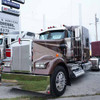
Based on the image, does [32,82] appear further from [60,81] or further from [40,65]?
[60,81]

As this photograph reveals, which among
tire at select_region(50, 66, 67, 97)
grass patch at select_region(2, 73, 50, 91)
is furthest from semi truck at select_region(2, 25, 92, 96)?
grass patch at select_region(2, 73, 50, 91)

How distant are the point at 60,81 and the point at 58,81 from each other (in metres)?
0.10

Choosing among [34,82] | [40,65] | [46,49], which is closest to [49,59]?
[46,49]

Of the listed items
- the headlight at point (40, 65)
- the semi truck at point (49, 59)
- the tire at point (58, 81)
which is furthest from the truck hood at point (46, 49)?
the tire at point (58, 81)

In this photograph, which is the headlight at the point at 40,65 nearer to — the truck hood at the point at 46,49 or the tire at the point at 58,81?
the truck hood at the point at 46,49

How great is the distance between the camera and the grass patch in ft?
12.3

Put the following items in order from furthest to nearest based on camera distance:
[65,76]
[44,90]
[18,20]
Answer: [18,20] < [65,76] < [44,90]

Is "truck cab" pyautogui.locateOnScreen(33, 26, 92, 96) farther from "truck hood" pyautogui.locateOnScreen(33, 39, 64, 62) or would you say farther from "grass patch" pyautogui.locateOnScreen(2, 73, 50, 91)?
"grass patch" pyautogui.locateOnScreen(2, 73, 50, 91)

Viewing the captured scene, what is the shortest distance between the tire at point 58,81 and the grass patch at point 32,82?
0.77 ft

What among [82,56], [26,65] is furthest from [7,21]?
[26,65]

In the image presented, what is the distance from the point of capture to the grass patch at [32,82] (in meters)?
3.75

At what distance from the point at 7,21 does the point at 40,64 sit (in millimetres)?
19815

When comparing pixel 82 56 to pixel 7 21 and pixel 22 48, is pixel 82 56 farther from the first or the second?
pixel 7 21

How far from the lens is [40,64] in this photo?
13.0 ft
